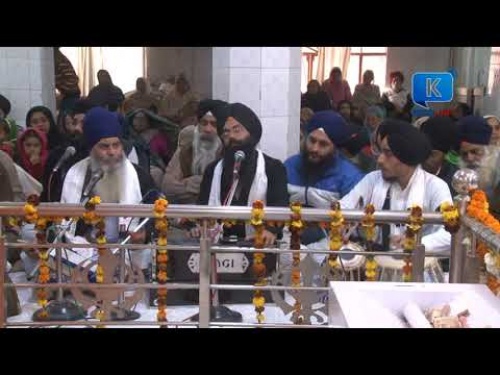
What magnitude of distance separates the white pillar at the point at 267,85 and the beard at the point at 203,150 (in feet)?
1.85

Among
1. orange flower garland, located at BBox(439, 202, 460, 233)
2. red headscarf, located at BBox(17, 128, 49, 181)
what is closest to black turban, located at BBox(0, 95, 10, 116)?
red headscarf, located at BBox(17, 128, 49, 181)

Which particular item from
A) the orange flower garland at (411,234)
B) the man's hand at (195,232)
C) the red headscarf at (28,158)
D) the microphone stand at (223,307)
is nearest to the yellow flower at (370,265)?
the orange flower garland at (411,234)

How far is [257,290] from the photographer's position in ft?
10.6

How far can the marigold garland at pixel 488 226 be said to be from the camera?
2.36 metres

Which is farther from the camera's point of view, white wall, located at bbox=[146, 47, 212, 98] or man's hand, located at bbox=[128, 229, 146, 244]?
A: white wall, located at bbox=[146, 47, 212, 98]

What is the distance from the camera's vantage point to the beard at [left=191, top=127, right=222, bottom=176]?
18.3 feet

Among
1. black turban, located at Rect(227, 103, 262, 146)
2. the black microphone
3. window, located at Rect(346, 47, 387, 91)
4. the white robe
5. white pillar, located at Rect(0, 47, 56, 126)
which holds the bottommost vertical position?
the white robe

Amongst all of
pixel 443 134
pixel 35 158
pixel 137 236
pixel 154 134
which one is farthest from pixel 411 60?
pixel 137 236

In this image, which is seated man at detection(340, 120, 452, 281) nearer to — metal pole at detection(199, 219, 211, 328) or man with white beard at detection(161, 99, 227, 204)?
metal pole at detection(199, 219, 211, 328)

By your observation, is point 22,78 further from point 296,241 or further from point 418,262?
point 418,262

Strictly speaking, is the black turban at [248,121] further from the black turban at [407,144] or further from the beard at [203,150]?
the black turban at [407,144]

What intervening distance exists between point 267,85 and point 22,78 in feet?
10.1

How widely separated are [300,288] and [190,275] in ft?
4.72

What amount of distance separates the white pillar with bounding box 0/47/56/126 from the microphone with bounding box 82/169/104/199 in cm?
356
